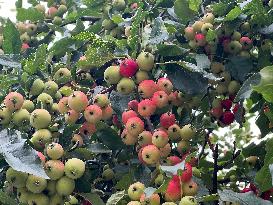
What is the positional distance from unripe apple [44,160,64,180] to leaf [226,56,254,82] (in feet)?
3.87

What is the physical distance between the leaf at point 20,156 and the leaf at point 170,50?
2.93ft

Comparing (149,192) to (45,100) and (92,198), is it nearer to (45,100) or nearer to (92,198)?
(92,198)

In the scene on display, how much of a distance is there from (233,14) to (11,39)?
1.33 meters

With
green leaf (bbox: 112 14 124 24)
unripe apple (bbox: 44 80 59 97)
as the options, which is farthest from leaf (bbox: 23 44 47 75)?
green leaf (bbox: 112 14 124 24)

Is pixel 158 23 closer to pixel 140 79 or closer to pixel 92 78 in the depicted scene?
pixel 140 79

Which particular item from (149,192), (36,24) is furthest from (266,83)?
(36,24)

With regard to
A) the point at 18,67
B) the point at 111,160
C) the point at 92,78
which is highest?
the point at 18,67

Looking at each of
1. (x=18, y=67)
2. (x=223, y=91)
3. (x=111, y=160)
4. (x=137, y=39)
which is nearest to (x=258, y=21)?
(x=223, y=91)

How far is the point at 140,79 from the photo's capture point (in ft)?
9.35

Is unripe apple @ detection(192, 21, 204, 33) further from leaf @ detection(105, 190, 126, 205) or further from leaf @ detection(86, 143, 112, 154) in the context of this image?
leaf @ detection(105, 190, 126, 205)

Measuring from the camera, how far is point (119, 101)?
2.99m

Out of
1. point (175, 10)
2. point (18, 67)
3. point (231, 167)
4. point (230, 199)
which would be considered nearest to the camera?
point (230, 199)

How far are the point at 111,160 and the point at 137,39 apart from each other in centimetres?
71

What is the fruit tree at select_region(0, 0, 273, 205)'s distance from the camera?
2465 millimetres
